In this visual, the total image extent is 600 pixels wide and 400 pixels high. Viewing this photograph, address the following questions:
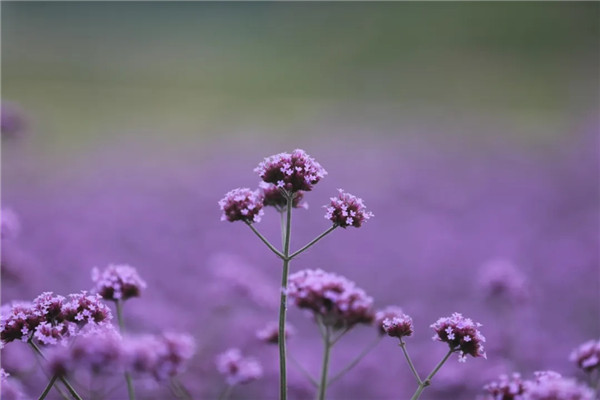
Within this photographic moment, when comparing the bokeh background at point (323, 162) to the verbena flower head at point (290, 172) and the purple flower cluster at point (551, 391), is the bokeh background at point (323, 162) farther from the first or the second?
the verbena flower head at point (290, 172)

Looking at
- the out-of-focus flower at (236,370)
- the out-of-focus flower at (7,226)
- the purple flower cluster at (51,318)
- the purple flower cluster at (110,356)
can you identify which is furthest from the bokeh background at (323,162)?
the purple flower cluster at (110,356)

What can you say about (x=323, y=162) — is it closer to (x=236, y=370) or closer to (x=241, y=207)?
(x=236, y=370)

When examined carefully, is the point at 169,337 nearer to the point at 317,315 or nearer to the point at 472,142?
the point at 317,315

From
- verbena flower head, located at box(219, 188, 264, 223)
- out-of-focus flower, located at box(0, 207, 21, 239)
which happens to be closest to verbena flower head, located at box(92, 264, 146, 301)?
verbena flower head, located at box(219, 188, 264, 223)

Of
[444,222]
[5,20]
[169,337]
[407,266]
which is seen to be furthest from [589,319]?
[5,20]

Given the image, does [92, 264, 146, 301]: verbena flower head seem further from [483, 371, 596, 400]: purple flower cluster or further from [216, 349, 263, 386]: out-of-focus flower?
[483, 371, 596, 400]: purple flower cluster
